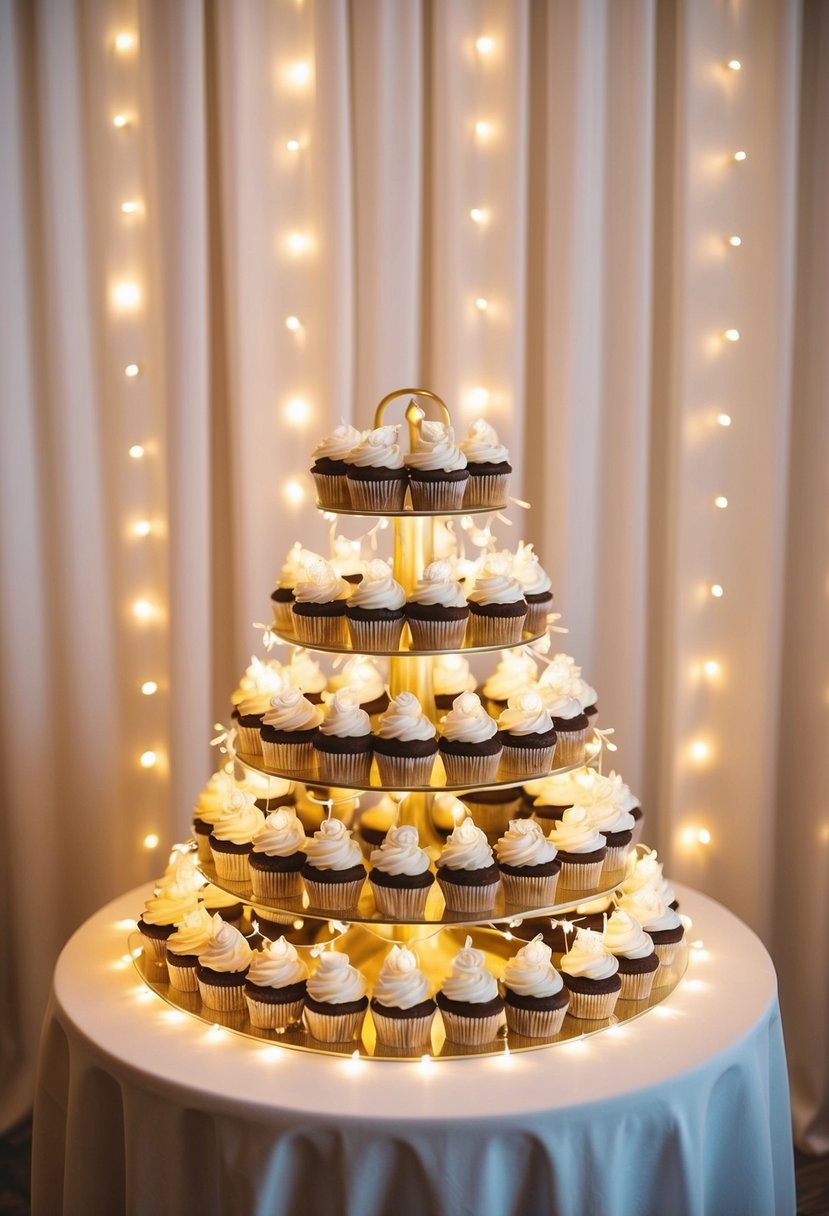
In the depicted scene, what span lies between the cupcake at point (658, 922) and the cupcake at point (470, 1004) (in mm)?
355

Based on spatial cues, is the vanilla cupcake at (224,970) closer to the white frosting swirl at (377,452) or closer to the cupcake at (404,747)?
the cupcake at (404,747)

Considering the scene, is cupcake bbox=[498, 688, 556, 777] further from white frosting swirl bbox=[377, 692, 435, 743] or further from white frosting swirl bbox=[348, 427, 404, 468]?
white frosting swirl bbox=[348, 427, 404, 468]

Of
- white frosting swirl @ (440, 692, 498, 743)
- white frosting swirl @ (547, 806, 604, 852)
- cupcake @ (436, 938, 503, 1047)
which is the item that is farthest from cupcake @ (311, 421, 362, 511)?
cupcake @ (436, 938, 503, 1047)

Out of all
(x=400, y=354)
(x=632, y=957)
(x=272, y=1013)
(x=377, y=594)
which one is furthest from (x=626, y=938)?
(x=400, y=354)

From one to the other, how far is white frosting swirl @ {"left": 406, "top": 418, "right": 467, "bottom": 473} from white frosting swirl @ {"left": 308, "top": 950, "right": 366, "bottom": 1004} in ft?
2.76

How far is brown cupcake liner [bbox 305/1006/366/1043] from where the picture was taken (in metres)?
1.97

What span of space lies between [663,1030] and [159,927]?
3.01 ft

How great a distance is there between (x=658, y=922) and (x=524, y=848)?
321 mm

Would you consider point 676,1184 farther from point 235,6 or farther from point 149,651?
point 235,6

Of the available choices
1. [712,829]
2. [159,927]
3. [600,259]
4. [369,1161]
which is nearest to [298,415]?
[600,259]

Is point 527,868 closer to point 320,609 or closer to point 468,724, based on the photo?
point 468,724

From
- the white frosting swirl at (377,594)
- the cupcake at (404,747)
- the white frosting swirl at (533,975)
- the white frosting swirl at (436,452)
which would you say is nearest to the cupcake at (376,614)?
the white frosting swirl at (377,594)

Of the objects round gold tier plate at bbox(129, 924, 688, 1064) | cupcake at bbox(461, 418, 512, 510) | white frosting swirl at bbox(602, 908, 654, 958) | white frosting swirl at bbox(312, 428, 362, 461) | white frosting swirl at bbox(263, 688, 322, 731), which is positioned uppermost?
white frosting swirl at bbox(312, 428, 362, 461)

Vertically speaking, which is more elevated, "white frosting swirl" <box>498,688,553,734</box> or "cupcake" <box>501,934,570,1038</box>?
"white frosting swirl" <box>498,688,553,734</box>
